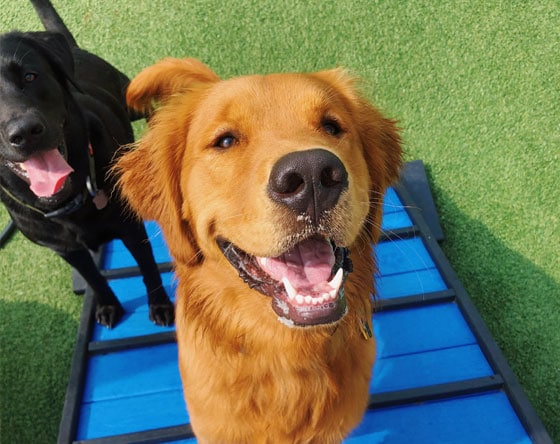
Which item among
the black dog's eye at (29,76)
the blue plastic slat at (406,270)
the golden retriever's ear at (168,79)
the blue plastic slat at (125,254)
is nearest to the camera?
the golden retriever's ear at (168,79)

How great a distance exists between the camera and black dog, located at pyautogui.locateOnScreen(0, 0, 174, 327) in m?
2.50

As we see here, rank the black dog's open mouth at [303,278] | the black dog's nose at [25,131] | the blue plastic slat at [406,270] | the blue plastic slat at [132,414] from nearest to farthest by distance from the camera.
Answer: the black dog's open mouth at [303,278] < the black dog's nose at [25,131] < the blue plastic slat at [132,414] < the blue plastic slat at [406,270]

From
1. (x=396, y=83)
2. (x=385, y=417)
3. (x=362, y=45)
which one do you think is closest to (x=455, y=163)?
(x=396, y=83)

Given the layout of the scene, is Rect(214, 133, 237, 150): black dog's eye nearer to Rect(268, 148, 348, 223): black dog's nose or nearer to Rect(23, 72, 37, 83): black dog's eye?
Rect(268, 148, 348, 223): black dog's nose

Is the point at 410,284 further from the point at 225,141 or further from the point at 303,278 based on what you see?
the point at 225,141

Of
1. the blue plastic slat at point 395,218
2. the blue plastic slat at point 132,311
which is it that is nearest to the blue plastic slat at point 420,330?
the blue plastic slat at point 395,218

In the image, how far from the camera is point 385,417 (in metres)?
2.76

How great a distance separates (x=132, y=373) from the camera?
3.00m

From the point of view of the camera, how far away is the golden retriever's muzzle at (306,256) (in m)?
1.40

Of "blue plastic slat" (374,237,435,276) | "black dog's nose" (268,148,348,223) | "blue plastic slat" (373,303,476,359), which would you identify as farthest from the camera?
"blue plastic slat" (374,237,435,276)

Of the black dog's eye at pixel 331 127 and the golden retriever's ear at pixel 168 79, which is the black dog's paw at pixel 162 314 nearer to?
the golden retriever's ear at pixel 168 79

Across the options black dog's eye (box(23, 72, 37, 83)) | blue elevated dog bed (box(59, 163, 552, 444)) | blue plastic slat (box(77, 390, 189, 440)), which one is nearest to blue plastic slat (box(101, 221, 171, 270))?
blue elevated dog bed (box(59, 163, 552, 444))

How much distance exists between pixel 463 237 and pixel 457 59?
6.72 ft

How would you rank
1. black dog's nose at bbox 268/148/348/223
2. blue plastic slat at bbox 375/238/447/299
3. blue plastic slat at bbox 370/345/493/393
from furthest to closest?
blue plastic slat at bbox 375/238/447/299 → blue plastic slat at bbox 370/345/493/393 → black dog's nose at bbox 268/148/348/223
